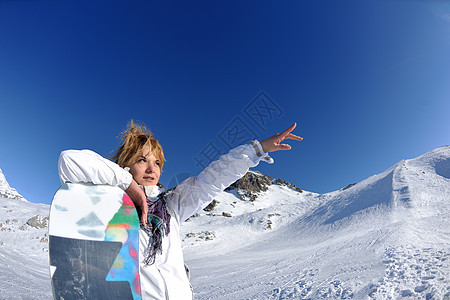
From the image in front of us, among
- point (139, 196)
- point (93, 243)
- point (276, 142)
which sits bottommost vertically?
point (93, 243)

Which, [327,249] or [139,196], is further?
[327,249]

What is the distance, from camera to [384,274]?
4.10 metres

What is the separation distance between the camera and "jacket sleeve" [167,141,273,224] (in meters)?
1.94

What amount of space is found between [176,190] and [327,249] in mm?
7512

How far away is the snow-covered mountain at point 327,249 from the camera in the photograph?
411 centimetres

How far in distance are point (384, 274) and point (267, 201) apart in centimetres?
4478

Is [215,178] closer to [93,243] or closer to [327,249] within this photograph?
[93,243]

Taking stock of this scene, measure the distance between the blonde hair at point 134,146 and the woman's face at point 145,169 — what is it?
36 millimetres

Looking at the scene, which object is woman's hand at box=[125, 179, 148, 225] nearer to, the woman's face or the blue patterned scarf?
the blue patterned scarf

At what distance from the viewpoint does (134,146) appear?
202cm

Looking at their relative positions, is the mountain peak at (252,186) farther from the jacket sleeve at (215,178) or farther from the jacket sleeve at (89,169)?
the jacket sleeve at (89,169)

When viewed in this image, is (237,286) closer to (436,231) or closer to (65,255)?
(65,255)

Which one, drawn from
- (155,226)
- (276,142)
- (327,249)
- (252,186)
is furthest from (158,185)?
(252,186)

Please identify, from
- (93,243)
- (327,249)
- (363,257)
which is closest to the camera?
(93,243)
